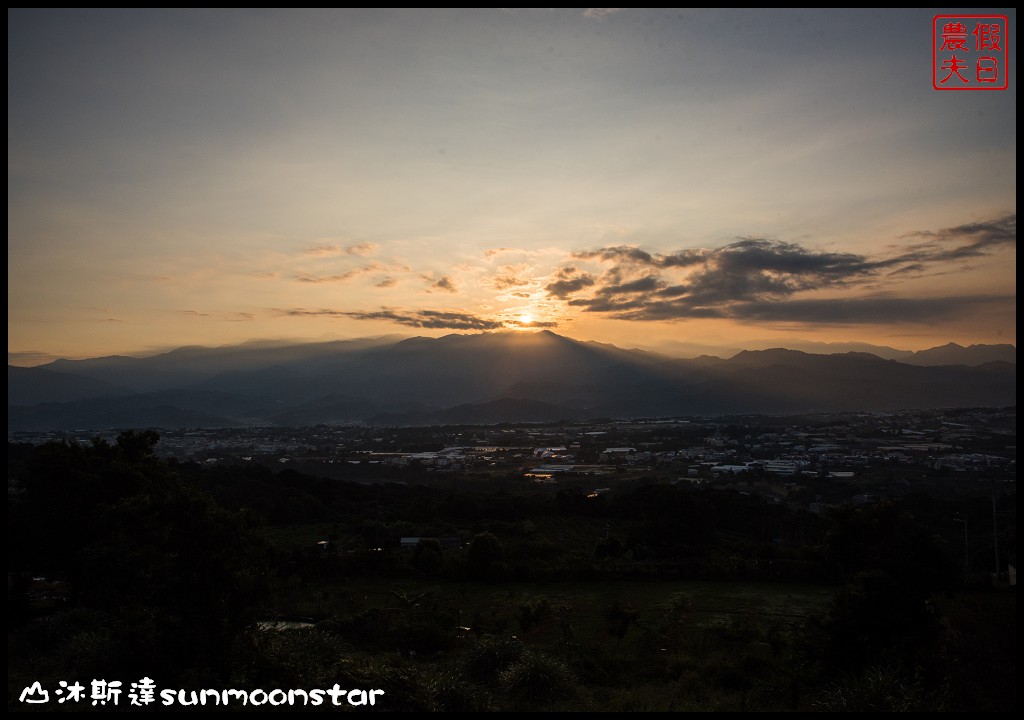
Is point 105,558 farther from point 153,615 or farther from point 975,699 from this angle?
point 975,699

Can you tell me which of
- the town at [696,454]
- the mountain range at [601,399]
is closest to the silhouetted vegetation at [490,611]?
the town at [696,454]

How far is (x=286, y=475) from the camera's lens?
133 ft

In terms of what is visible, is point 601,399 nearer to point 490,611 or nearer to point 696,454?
point 696,454

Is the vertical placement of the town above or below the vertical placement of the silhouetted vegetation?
below

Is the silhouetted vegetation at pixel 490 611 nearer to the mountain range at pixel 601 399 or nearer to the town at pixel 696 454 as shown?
the town at pixel 696 454

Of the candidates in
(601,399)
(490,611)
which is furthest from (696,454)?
(601,399)

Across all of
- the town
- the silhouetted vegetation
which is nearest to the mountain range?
the town

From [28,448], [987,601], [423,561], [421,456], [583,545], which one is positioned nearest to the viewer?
[987,601]

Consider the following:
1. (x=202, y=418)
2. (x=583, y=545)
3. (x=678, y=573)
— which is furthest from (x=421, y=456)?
(x=202, y=418)

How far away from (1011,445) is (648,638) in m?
56.7

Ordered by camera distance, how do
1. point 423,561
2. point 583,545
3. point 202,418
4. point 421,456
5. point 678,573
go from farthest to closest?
1. point 202,418
2. point 421,456
3. point 583,545
4. point 423,561
5. point 678,573

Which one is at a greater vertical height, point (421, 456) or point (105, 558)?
point (105, 558)

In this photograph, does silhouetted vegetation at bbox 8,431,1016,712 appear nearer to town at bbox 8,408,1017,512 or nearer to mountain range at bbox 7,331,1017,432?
town at bbox 8,408,1017,512

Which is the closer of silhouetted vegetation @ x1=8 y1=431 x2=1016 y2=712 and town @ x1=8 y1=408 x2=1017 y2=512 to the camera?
silhouetted vegetation @ x1=8 y1=431 x2=1016 y2=712
